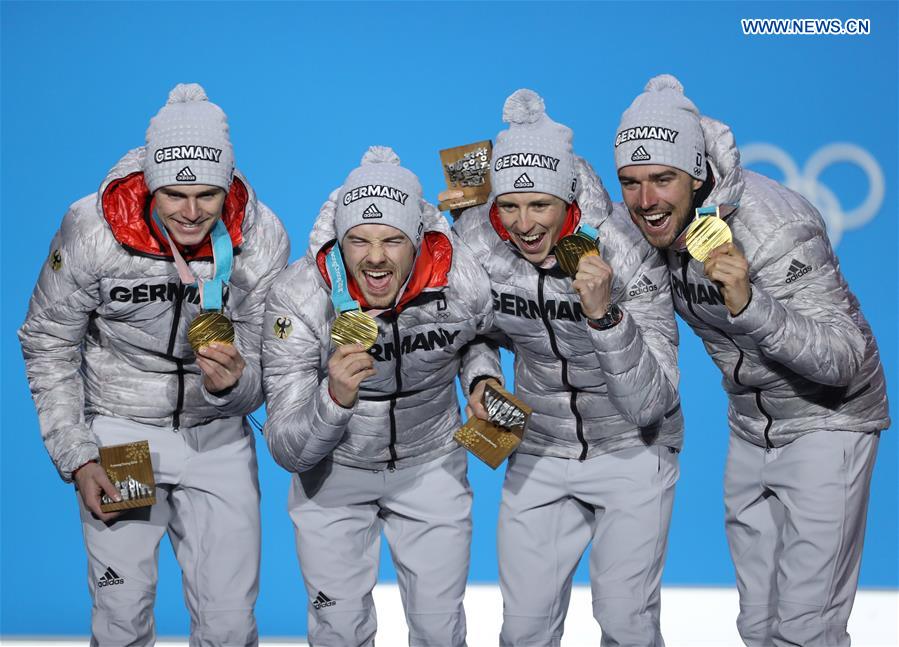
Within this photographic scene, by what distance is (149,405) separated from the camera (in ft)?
13.0

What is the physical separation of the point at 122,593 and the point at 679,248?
199cm

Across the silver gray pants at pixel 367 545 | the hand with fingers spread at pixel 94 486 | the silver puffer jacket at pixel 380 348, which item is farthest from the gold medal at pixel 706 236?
the hand with fingers spread at pixel 94 486

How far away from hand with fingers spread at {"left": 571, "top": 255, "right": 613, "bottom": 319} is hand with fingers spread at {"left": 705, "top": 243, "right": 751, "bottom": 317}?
10.9 inches

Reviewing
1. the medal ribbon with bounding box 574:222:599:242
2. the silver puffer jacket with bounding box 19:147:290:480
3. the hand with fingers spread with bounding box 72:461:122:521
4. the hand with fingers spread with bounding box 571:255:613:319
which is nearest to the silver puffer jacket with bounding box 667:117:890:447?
the medal ribbon with bounding box 574:222:599:242

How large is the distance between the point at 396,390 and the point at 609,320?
2.33 feet

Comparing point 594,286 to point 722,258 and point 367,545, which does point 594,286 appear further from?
point 367,545

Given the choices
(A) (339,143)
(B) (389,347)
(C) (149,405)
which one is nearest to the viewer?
(B) (389,347)

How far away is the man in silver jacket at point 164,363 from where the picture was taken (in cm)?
374

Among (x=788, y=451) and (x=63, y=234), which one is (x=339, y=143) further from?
(x=788, y=451)

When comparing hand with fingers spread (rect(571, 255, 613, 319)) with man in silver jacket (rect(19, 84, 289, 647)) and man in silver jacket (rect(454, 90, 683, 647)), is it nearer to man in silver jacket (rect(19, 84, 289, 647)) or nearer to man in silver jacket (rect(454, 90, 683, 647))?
man in silver jacket (rect(454, 90, 683, 647))

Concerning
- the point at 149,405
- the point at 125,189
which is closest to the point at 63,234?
the point at 125,189

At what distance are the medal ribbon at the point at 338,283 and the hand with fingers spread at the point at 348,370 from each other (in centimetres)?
15

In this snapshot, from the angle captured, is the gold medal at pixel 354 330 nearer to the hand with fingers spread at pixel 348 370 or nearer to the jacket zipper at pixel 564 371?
the hand with fingers spread at pixel 348 370

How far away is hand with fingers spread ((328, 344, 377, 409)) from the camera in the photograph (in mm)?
3387
